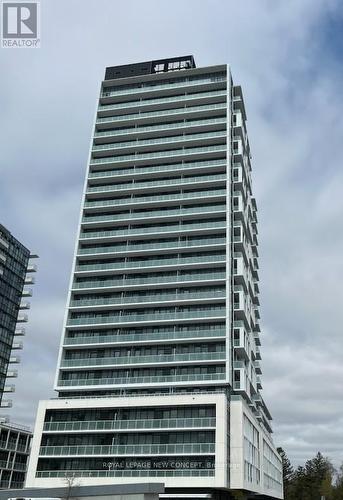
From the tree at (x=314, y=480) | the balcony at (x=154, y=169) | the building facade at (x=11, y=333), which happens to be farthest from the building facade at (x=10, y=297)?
the tree at (x=314, y=480)

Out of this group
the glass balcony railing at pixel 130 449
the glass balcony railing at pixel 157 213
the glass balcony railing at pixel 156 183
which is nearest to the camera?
the glass balcony railing at pixel 130 449

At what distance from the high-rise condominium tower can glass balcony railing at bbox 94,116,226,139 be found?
288 millimetres

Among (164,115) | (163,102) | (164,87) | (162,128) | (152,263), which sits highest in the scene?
(164,87)

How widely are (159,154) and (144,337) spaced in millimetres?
32545

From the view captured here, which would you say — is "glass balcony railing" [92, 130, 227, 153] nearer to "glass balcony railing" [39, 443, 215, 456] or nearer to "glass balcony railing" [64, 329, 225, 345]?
"glass balcony railing" [64, 329, 225, 345]

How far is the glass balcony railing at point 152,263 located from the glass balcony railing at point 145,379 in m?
17.2

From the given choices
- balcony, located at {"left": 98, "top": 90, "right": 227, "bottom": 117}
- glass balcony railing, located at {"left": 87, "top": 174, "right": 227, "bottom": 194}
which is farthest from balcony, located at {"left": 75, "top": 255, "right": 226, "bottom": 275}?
balcony, located at {"left": 98, "top": 90, "right": 227, "bottom": 117}

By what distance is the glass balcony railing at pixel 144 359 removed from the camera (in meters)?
73.3

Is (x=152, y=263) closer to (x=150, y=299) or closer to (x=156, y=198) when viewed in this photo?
→ (x=150, y=299)

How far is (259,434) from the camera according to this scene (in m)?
84.9

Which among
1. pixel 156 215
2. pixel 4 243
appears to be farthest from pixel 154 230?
pixel 4 243

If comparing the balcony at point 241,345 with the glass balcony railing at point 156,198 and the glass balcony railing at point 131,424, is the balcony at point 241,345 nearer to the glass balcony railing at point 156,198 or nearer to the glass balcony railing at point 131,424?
the glass balcony railing at point 131,424

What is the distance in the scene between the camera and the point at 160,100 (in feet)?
315

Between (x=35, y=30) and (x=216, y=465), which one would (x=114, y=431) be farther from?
(x=35, y=30)
